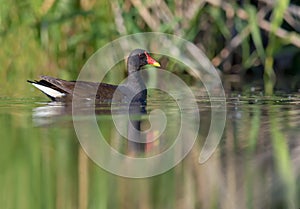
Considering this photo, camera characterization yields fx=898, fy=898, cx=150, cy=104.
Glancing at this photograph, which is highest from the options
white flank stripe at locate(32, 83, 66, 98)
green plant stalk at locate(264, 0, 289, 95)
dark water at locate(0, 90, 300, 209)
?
green plant stalk at locate(264, 0, 289, 95)

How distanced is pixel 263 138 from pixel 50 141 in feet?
4.83

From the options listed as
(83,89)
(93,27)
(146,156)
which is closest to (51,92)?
(83,89)

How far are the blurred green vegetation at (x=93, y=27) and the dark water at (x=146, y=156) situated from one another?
68.0 inches

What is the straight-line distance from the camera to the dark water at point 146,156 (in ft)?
14.7

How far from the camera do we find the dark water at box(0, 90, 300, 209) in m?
4.48

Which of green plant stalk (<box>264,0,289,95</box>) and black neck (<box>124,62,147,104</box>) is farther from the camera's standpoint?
green plant stalk (<box>264,0,289,95</box>)

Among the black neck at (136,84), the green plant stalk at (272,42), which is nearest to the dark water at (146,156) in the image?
the black neck at (136,84)

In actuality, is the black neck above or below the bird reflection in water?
above

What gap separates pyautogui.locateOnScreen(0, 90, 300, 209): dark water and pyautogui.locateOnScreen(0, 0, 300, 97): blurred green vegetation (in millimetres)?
1726

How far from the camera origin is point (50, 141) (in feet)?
19.8

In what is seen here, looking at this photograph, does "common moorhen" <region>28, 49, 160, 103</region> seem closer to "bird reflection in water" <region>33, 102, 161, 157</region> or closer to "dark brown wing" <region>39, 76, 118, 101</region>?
"dark brown wing" <region>39, 76, 118, 101</region>

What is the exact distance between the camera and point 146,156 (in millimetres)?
5750

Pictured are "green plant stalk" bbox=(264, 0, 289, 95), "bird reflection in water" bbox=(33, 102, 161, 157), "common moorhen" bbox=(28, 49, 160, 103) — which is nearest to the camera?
"bird reflection in water" bbox=(33, 102, 161, 157)

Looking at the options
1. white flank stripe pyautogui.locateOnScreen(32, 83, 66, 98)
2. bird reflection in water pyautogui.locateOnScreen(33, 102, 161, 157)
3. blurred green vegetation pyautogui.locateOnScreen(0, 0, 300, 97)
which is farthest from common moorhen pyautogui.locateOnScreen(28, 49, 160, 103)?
blurred green vegetation pyautogui.locateOnScreen(0, 0, 300, 97)
